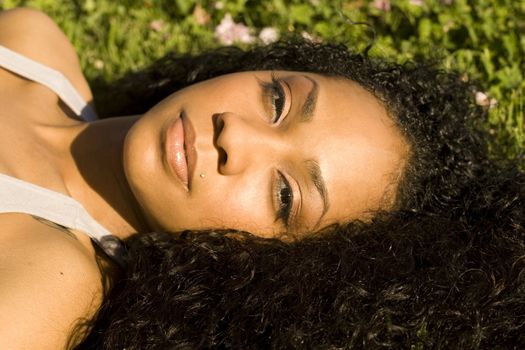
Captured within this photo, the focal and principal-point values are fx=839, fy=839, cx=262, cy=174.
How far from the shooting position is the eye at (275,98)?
3.04 metres

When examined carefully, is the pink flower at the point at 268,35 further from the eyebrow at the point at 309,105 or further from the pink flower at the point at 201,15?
the eyebrow at the point at 309,105

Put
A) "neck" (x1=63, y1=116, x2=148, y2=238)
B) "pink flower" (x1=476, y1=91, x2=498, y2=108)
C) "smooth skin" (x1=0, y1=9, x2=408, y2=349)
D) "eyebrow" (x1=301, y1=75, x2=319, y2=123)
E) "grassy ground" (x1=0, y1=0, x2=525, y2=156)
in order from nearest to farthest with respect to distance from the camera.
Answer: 1. "smooth skin" (x1=0, y1=9, x2=408, y2=349)
2. "eyebrow" (x1=301, y1=75, x2=319, y2=123)
3. "neck" (x1=63, y1=116, x2=148, y2=238)
4. "pink flower" (x1=476, y1=91, x2=498, y2=108)
5. "grassy ground" (x1=0, y1=0, x2=525, y2=156)

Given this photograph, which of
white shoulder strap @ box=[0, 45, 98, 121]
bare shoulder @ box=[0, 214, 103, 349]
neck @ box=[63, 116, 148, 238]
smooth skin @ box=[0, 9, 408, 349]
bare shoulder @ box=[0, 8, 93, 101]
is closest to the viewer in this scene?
bare shoulder @ box=[0, 214, 103, 349]

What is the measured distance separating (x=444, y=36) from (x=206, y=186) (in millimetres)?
2214

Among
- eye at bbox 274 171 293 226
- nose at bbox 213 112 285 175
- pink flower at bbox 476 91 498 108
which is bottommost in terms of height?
pink flower at bbox 476 91 498 108

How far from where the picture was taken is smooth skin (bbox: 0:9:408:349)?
2.78 m

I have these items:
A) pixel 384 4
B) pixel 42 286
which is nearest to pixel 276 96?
pixel 42 286

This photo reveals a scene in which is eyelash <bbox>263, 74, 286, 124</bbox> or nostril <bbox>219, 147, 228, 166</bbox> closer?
nostril <bbox>219, 147, 228, 166</bbox>

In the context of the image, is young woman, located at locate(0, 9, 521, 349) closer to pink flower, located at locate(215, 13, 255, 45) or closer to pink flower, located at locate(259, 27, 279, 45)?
pink flower, located at locate(259, 27, 279, 45)

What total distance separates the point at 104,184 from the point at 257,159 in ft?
2.51

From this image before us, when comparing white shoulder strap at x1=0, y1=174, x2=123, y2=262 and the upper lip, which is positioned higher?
the upper lip

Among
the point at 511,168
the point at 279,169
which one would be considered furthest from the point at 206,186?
the point at 511,168

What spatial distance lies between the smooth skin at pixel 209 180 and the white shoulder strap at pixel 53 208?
0.11ft

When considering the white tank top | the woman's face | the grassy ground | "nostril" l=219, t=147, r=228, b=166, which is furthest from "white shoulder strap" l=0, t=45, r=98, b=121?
"nostril" l=219, t=147, r=228, b=166
